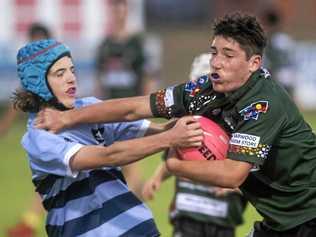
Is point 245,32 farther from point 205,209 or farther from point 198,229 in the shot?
point 198,229

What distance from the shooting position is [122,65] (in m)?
11.9

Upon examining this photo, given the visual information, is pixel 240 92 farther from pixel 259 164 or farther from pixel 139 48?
pixel 139 48

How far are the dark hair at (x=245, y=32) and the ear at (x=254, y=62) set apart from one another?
19mm

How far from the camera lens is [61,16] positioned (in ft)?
60.6

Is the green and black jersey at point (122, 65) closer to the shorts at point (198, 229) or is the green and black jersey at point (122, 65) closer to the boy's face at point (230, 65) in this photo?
the shorts at point (198, 229)

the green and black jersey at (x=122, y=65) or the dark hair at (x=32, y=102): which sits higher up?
the dark hair at (x=32, y=102)

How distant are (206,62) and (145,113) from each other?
1.36 meters

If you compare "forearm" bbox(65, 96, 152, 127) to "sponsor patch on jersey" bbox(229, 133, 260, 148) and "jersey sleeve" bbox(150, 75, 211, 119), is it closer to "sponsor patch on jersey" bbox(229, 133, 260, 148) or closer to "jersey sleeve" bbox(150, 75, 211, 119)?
"jersey sleeve" bbox(150, 75, 211, 119)

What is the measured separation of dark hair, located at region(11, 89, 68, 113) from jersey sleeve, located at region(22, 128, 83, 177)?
18 cm

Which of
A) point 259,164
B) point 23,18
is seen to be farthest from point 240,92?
point 23,18

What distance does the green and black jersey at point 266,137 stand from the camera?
4836 mm

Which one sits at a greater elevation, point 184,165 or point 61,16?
point 184,165

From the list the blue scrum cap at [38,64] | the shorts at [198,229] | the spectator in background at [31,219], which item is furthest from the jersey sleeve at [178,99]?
the spectator in background at [31,219]

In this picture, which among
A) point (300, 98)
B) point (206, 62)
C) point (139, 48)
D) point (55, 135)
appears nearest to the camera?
point (55, 135)
